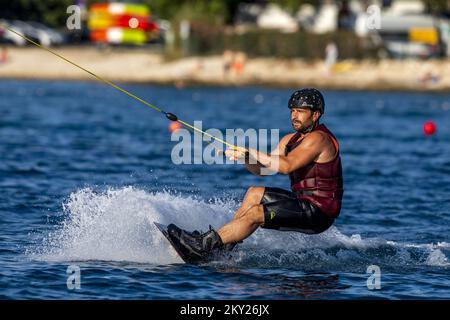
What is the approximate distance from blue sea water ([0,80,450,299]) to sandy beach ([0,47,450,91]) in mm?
23884

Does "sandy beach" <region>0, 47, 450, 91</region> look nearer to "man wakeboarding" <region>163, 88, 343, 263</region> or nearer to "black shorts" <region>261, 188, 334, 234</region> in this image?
"man wakeboarding" <region>163, 88, 343, 263</region>

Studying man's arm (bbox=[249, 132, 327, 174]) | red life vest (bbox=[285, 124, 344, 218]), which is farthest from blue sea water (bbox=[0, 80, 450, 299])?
man's arm (bbox=[249, 132, 327, 174])

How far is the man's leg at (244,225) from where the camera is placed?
44.0 feet

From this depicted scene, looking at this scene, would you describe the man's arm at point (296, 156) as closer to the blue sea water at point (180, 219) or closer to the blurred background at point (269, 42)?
the blue sea water at point (180, 219)

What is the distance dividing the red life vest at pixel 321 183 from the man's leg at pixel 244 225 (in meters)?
0.60

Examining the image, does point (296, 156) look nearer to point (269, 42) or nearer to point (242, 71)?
point (242, 71)

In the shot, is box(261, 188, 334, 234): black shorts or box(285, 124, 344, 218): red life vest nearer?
box(261, 188, 334, 234): black shorts

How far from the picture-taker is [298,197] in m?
13.7

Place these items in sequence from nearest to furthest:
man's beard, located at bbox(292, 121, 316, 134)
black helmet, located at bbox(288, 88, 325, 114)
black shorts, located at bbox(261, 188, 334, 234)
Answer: black shorts, located at bbox(261, 188, 334, 234) → black helmet, located at bbox(288, 88, 325, 114) → man's beard, located at bbox(292, 121, 316, 134)

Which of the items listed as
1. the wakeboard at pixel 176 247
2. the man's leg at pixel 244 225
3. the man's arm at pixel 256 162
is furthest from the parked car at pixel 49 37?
the man's leg at pixel 244 225

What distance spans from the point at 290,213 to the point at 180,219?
2.32 m

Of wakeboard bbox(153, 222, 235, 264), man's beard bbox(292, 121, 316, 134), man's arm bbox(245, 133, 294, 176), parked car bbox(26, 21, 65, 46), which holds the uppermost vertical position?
parked car bbox(26, 21, 65, 46)

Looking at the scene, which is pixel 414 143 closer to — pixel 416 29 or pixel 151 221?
pixel 151 221

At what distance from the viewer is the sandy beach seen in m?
60.7
